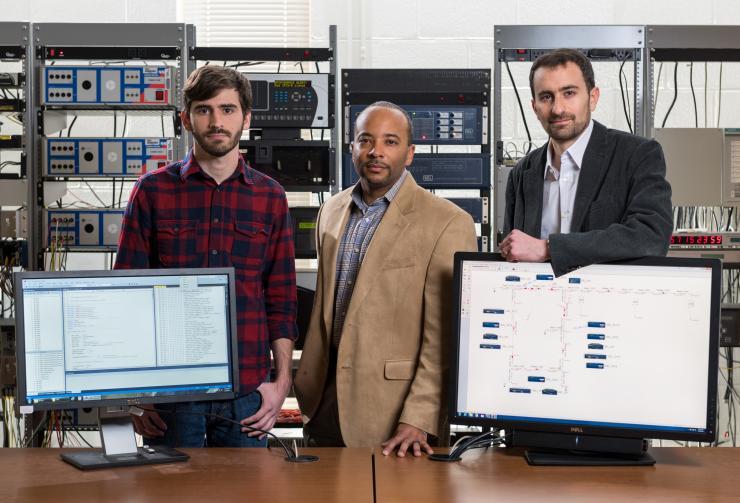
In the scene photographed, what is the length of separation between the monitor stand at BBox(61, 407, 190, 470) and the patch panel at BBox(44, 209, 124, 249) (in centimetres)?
211

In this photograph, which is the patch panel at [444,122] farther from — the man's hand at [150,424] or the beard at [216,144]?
the man's hand at [150,424]

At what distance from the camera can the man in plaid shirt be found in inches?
78.5

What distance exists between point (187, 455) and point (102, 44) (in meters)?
2.55

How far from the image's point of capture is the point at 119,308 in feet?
5.86

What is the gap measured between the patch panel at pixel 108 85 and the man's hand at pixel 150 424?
2.13 m

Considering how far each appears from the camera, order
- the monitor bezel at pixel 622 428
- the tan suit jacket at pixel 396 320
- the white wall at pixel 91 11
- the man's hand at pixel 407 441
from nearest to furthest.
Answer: the monitor bezel at pixel 622 428 < the man's hand at pixel 407 441 < the tan suit jacket at pixel 396 320 < the white wall at pixel 91 11

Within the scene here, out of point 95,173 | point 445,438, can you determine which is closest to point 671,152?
point 445,438

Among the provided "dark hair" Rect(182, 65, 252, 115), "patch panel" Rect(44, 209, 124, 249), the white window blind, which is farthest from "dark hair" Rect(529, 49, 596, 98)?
the white window blind

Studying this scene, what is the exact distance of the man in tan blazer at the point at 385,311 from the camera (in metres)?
1.94

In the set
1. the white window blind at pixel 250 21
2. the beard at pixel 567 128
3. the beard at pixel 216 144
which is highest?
the white window blind at pixel 250 21

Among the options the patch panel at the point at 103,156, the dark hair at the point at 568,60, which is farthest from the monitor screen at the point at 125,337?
the patch panel at the point at 103,156

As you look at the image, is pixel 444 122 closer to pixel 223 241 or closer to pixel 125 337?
pixel 223 241

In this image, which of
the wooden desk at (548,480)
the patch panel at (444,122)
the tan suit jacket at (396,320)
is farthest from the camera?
A: the patch panel at (444,122)

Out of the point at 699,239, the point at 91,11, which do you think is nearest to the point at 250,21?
the point at 91,11
